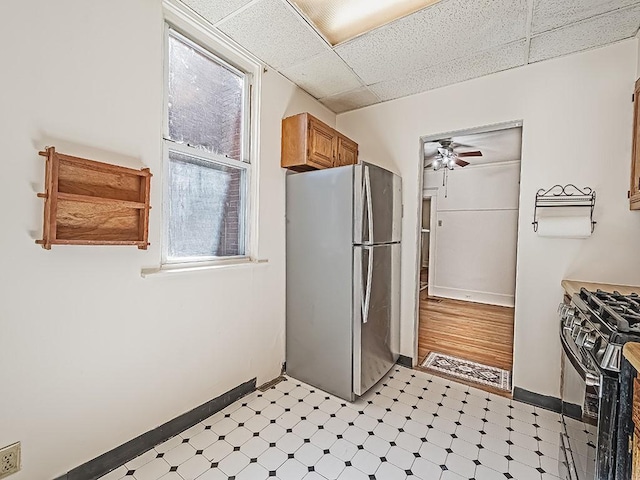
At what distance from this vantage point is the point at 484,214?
538 centimetres

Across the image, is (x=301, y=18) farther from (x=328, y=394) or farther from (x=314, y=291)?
(x=328, y=394)

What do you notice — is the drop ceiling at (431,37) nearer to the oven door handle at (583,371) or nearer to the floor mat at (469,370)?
the oven door handle at (583,371)

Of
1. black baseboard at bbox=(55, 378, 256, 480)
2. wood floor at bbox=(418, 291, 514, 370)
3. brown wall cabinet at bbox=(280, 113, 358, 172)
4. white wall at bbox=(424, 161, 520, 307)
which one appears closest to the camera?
black baseboard at bbox=(55, 378, 256, 480)

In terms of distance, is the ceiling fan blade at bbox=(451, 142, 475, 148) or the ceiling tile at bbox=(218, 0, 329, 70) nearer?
the ceiling tile at bbox=(218, 0, 329, 70)

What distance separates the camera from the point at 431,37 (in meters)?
1.95

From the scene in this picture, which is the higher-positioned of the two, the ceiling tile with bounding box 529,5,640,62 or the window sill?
the ceiling tile with bounding box 529,5,640,62

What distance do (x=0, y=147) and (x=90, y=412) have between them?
1286 millimetres

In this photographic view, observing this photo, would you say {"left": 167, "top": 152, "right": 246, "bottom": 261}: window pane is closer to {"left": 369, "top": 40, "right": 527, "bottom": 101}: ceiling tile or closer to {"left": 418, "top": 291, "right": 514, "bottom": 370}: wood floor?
{"left": 369, "top": 40, "right": 527, "bottom": 101}: ceiling tile

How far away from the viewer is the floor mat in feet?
8.46

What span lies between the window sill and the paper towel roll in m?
2.09

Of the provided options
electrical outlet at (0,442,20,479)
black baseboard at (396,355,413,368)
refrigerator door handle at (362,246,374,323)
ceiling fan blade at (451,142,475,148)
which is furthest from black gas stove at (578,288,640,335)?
ceiling fan blade at (451,142,475,148)

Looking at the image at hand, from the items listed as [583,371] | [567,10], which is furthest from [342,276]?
[567,10]

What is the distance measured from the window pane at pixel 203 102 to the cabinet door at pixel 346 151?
96cm

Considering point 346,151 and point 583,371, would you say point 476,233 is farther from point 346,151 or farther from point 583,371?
point 583,371
